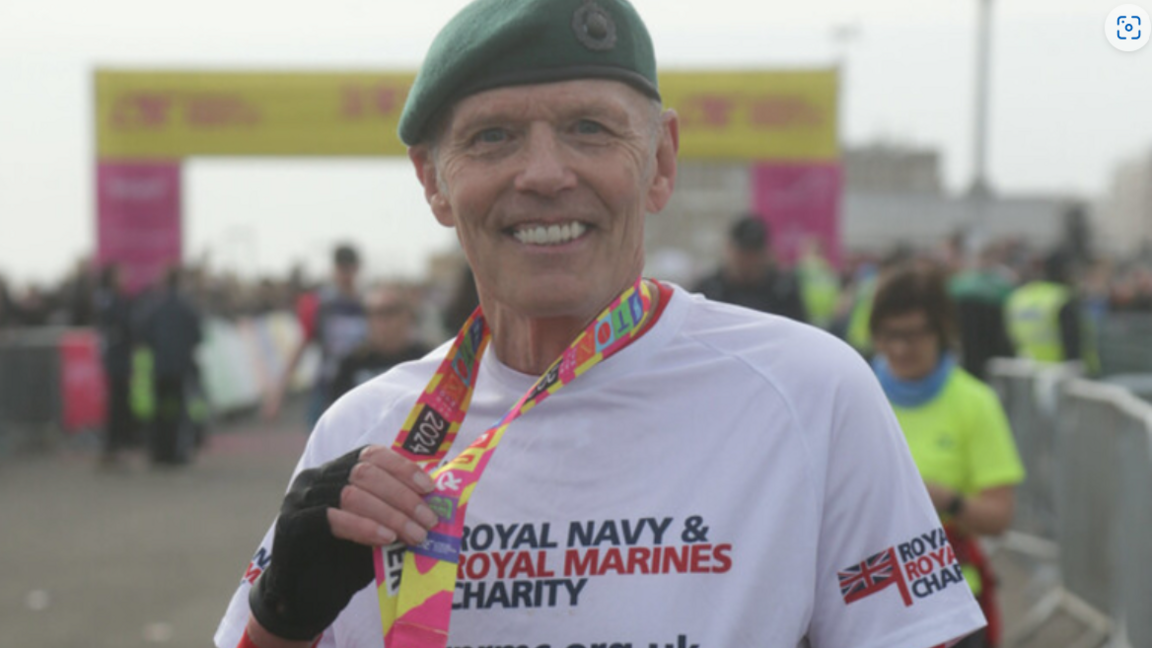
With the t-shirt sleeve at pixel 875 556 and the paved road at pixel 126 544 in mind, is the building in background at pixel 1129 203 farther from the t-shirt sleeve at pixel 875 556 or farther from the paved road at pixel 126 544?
the t-shirt sleeve at pixel 875 556

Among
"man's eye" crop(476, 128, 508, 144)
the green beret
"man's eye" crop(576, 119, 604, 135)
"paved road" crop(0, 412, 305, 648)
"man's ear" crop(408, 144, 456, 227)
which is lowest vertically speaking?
"paved road" crop(0, 412, 305, 648)

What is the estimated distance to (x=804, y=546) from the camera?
201 cm

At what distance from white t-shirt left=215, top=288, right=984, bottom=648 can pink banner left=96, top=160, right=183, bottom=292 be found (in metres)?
19.0

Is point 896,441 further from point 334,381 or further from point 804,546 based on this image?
point 334,381

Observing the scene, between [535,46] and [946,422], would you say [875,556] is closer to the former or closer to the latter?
[535,46]

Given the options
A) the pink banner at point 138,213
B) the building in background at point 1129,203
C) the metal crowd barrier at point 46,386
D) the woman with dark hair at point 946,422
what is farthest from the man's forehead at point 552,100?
the building in background at point 1129,203

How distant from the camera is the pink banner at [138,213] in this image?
20.4 meters

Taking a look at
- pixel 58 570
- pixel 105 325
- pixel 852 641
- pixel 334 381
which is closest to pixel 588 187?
pixel 852 641

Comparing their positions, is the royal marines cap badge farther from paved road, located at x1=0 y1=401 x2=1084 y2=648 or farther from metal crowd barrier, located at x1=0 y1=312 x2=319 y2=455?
metal crowd barrier, located at x1=0 y1=312 x2=319 y2=455

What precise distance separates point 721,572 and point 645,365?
0.30m

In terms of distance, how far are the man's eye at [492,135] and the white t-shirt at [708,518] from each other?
0.32 meters

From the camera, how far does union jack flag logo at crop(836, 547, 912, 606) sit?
200 centimetres

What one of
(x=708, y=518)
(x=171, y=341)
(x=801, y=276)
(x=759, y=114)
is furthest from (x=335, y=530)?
(x=759, y=114)

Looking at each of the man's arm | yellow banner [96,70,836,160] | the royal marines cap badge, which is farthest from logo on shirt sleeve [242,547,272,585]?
yellow banner [96,70,836,160]
